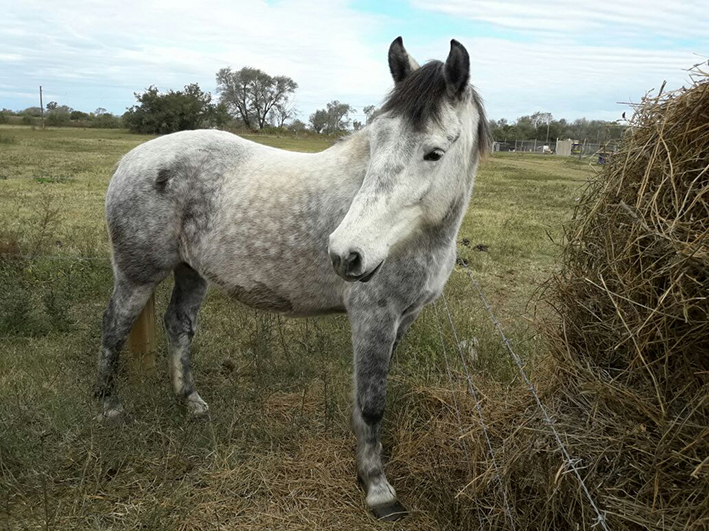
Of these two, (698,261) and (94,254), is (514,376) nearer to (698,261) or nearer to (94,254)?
(698,261)

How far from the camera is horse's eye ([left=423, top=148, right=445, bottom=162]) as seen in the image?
2400 mm

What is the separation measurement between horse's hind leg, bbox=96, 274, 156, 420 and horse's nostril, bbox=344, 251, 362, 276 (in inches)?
81.4

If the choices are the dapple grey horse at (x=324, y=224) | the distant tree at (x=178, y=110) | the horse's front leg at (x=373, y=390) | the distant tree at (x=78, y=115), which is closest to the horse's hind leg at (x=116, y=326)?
the dapple grey horse at (x=324, y=224)

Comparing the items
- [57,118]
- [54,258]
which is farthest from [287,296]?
[57,118]

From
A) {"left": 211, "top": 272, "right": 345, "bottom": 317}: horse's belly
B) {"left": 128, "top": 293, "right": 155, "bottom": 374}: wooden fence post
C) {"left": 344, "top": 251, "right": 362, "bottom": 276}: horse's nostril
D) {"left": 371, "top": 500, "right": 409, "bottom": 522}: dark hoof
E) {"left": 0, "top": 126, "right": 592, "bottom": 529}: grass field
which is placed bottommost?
{"left": 371, "top": 500, "right": 409, "bottom": 522}: dark hoof

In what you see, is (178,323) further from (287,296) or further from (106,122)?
(106,122)

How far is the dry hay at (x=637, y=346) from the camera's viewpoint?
5.43 ft

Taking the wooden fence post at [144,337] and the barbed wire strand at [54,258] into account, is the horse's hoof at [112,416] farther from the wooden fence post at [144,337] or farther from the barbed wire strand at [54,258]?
the barbed wire strand at [54,258]

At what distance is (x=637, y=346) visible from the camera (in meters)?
1.78

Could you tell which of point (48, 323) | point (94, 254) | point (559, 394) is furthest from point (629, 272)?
point (94, 254)

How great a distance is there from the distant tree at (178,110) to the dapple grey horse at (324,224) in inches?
530

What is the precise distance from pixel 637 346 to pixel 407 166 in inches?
47.4

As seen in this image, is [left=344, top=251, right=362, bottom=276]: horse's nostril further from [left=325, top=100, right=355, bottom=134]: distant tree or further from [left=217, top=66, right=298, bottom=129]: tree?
[left=217, top=66, right=298, bottom=129]: tree

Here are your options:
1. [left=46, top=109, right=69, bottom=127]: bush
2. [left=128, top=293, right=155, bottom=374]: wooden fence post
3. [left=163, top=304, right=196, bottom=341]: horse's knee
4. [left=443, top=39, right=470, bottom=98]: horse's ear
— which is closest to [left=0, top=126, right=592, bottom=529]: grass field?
[left=128, top=293, right=155, bottom=374]: wooden fence post
